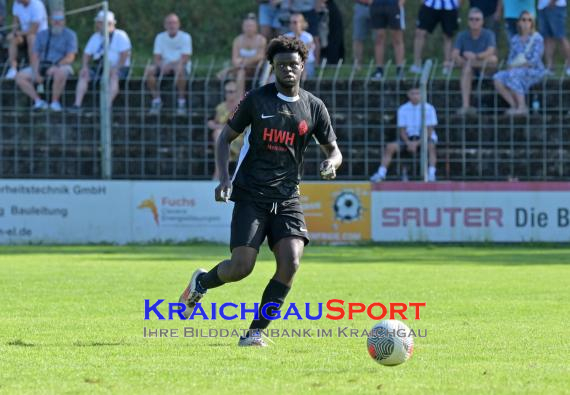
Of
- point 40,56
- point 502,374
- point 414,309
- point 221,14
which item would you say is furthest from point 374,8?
point 502,374

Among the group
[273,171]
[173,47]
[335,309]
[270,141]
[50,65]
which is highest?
[173,47]

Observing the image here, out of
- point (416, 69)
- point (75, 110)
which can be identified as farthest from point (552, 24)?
point (75, 110)

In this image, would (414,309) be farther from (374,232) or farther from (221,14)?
(221,14)

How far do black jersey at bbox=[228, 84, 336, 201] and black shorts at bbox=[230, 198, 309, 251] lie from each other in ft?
0.21

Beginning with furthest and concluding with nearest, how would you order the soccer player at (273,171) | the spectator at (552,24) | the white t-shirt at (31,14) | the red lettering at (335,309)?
the white t-shirt at (31,14) → the spectator at (552,24) → the red lettering at (335,309) → the soccer player at (273,171)

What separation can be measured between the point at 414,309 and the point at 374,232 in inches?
Result: 448

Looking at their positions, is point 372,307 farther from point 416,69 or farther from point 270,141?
point 416,69

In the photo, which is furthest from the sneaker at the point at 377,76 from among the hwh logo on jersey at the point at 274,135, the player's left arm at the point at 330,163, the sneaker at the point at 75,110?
the hwh logo on jersey at the point at 274,135

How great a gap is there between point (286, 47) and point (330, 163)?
961mm

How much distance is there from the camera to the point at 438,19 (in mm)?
25938

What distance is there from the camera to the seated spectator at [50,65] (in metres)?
25.1

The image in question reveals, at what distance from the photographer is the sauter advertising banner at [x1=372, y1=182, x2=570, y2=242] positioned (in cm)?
2348

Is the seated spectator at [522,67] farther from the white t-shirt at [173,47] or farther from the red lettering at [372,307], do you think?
the red lettering at [372,307]

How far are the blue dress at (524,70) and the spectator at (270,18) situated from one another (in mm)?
4541
